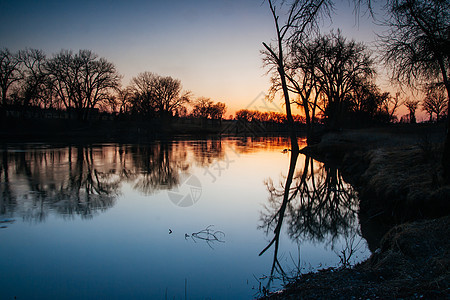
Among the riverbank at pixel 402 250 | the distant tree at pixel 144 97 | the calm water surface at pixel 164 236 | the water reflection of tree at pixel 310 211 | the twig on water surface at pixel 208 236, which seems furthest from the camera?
the distant tree at pixel 144 97

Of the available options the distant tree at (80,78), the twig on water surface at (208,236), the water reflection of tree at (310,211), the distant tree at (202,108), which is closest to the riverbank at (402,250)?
the water reflection of tree at (310,211)

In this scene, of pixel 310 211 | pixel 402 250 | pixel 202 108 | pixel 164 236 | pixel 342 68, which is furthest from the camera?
pixel 202 108

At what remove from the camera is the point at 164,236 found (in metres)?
5.57

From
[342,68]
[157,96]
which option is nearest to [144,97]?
[157,96]

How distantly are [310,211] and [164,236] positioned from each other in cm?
396

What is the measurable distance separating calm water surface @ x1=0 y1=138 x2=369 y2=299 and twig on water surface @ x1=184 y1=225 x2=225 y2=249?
0.02 m

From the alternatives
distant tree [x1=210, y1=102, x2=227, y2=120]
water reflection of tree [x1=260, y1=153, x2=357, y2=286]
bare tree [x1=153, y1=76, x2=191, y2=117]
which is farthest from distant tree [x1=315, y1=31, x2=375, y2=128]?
distant tree [x1=210, y1=102, x2=227, y2=120]

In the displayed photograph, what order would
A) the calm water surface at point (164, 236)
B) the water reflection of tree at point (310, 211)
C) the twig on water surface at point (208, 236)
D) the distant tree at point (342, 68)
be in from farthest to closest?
the distant tree at point (342, 68) < the water reflection of tree at point (310, 211) < the twig on water surface at point (208, 236) < the calm water surface at point (164, 236)

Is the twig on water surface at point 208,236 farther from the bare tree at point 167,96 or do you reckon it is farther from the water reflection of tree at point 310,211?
the bare tree at point 167,96

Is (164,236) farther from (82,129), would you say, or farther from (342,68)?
(82,129)

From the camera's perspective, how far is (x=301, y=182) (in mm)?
11367

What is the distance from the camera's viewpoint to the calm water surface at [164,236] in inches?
153

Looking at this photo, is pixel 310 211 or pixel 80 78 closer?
pixel 310 211

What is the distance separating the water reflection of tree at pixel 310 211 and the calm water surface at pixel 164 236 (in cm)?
3
